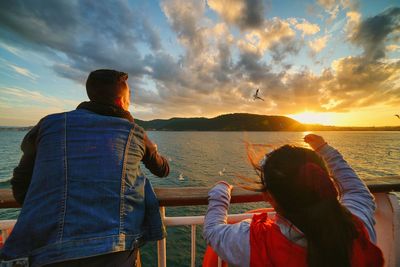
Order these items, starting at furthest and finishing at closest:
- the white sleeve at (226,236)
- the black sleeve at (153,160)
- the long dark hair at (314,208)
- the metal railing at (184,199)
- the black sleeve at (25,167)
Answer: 1. the black sleeve at (153,160)
2. the metal railing at (184,199)
3. the black sleeve at (25,167)
4. the white sleeve at (226,236)
5. the long dark hair at (314,208)

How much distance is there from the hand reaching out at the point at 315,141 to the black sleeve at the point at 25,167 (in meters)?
1.78

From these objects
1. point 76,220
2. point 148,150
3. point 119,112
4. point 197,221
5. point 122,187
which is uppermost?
point 119,112

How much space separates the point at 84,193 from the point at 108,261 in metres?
0.41

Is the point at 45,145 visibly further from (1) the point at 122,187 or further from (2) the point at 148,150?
(2) the point at 148,150

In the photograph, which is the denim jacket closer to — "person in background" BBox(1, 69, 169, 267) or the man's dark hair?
"person in background" BBox(1, 69, 169, 267)

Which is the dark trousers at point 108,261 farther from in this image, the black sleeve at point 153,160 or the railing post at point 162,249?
the black sleeve at point 153,160

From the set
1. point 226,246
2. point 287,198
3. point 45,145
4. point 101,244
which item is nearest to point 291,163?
point 287,198

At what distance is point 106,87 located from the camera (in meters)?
1.44

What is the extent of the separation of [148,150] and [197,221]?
0.64 m

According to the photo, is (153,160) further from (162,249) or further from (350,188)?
(350,188)

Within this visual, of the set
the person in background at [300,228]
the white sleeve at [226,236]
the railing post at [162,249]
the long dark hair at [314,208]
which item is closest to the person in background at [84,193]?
the railing post at [162,249]

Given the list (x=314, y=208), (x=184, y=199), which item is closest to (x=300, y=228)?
(x=314, y=208)

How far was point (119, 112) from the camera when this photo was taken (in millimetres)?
1421

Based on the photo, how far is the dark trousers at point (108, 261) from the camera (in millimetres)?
1059
